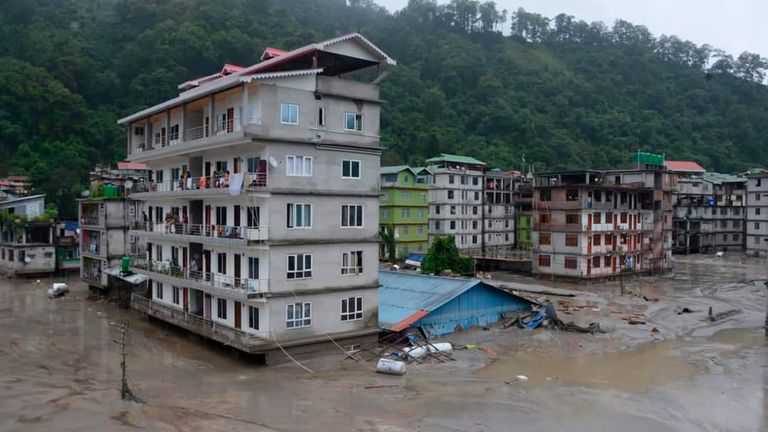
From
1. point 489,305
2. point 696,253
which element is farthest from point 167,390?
point 696,253

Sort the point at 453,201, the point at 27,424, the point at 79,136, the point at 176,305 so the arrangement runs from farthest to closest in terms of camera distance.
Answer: the point at 79,136, the point at 453,201, the point at 176,305, the point at 27,424

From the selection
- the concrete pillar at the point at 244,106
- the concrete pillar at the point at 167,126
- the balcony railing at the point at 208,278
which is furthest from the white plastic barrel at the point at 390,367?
the concrete pillar at the point at 167,126

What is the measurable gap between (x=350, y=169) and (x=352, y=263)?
4401 mm

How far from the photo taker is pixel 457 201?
240ft

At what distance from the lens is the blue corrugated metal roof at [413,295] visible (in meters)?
30.4

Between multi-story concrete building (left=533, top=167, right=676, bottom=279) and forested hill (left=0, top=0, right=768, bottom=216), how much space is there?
128 ft

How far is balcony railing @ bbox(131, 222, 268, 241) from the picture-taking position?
999 inches

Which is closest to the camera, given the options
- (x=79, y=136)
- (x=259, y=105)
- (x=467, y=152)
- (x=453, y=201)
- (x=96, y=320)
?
(x=259, y=105)

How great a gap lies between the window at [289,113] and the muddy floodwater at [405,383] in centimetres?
1048

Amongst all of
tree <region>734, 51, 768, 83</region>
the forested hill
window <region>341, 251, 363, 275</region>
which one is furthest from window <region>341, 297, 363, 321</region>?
tree <region>734, 51, 768, 83</region>

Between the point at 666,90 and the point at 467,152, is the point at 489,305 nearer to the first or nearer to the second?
the point at 467,152

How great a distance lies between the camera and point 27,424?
1844cm

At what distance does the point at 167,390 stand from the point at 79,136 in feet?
246

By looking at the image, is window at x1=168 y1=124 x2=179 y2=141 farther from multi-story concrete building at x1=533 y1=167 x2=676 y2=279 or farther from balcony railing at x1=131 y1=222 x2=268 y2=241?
multi-story concrete building at x1=533 y1=167 x2=676 y2=279
